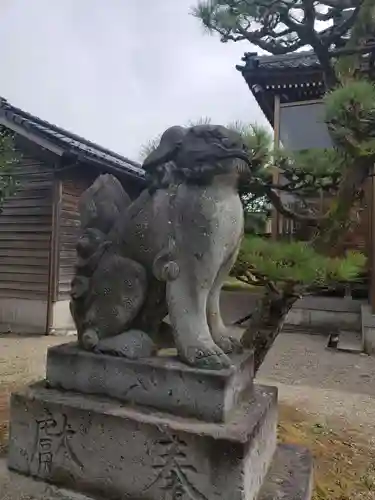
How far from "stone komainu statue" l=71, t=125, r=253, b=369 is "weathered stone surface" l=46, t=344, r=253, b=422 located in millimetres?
52

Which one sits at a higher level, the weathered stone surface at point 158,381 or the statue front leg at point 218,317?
the statue front leg at point 218,317

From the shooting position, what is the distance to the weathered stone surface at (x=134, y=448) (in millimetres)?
1283

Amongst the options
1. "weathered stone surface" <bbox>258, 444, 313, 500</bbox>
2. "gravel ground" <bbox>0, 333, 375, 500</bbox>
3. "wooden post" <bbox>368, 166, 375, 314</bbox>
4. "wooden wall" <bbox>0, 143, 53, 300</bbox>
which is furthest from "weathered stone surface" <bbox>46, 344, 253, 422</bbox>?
"wooden wall" <bbox>0, 143, 53, 300</bbox>

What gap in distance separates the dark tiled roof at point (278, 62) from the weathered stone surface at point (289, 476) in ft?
21.3

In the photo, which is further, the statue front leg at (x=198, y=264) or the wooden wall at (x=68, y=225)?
the wooden wall at (x=68, y=225)

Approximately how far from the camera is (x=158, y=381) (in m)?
1.45

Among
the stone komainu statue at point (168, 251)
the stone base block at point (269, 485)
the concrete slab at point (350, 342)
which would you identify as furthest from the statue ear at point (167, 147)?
the concrete slab at point (350, 342)

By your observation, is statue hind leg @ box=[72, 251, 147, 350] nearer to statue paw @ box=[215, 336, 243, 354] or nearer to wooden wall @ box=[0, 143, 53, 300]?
statue paw @ box=[215, 336, 243, 354]

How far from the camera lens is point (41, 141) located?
694 centimetres

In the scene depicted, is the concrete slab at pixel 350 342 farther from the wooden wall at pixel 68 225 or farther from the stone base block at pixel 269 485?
the stone base block at pixel 269 485

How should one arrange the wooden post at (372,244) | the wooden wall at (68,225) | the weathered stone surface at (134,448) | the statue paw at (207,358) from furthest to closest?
the wooden wall at (68,225) → the wooden post at (372,244) → the statue paw at (207,358) → the weathered stone surface at (134,448)

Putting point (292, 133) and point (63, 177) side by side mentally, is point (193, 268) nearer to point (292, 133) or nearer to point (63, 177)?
point (63, 177)

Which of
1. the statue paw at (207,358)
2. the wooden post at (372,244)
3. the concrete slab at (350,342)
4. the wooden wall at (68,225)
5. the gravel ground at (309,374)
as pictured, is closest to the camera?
the statue paw at (207,358)

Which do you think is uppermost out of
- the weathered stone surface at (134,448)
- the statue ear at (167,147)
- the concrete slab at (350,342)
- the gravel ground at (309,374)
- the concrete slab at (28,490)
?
the statue ear at (167,147)
